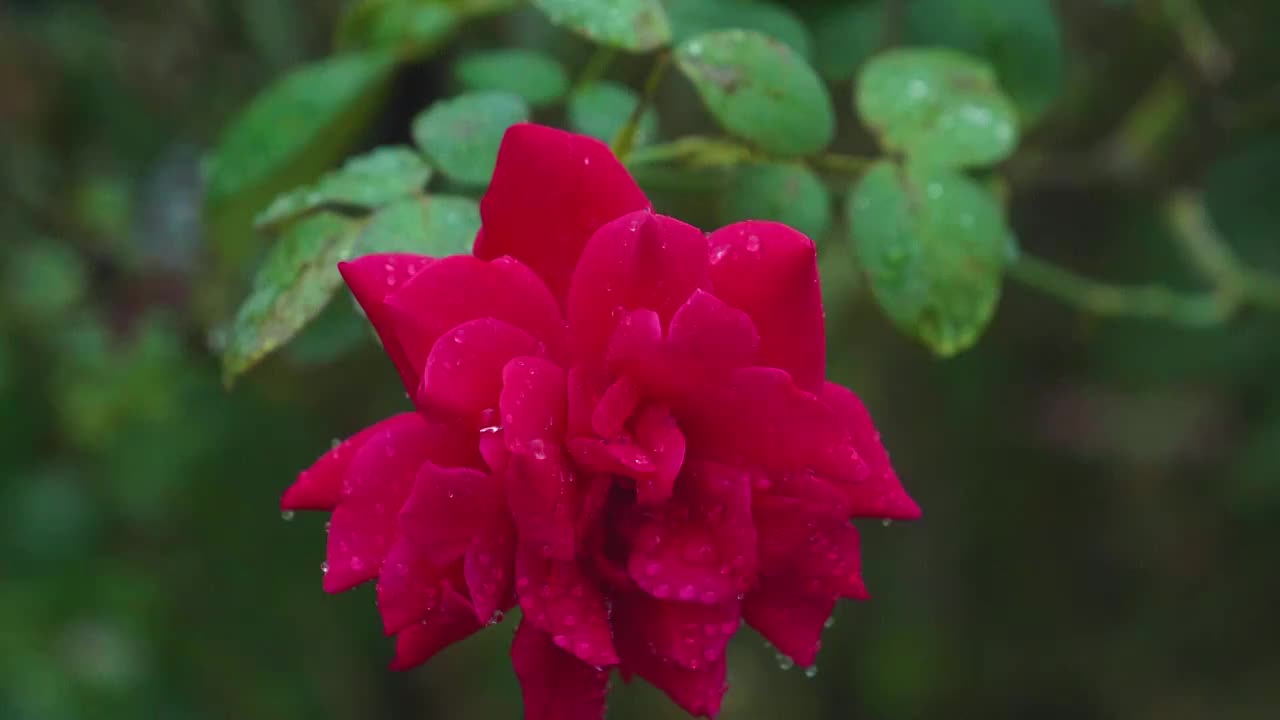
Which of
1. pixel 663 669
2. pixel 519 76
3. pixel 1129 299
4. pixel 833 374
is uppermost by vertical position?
pixel 519 76

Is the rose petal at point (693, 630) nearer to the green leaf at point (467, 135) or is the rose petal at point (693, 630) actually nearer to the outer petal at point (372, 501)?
the outer petal at point (372, 501)

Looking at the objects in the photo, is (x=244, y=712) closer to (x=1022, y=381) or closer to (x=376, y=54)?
(x=376, y=54)

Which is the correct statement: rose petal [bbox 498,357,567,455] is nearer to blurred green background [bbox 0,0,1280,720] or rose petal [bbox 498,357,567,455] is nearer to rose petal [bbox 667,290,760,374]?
rose petal [bbox 667,290,760,374]

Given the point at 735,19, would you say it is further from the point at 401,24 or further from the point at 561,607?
the point at 561,607

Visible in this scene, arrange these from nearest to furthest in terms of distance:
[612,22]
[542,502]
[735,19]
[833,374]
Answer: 1. [542,502]
2. [612,22]
3. [735,19]
4. [833,374]

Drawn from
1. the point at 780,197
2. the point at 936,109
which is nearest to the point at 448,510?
the point at 780,197

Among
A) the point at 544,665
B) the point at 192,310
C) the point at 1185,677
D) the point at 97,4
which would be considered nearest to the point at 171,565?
the point at 192,310
